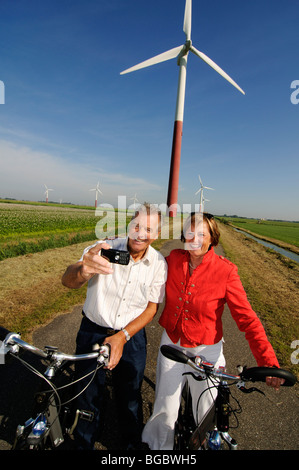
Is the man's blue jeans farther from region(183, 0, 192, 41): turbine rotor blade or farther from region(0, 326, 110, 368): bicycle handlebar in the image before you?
region(183, 0, 192, 41): turbine rotor blade

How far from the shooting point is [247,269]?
1323cm

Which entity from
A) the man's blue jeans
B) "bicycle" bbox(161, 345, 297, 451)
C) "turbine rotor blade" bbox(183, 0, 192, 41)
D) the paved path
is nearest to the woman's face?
"bicycle" bbox(161, 345, 297, 451)

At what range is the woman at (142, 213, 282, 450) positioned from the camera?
8.10 feet

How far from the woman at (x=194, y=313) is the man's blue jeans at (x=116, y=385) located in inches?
9.8

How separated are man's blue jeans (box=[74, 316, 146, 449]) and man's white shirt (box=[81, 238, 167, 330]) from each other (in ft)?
0.62

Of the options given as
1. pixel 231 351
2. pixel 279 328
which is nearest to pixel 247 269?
pixel 279 328

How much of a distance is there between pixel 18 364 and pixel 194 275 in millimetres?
3714

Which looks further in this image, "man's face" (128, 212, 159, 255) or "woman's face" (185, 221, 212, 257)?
"woman's face" (185, 221, 212, 257)

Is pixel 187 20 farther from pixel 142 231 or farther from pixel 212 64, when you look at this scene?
pixel 142 231

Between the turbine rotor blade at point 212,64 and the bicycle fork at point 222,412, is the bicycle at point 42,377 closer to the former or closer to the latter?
the bicycle fork at point 222,412

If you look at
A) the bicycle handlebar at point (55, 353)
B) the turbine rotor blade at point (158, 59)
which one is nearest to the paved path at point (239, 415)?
the bicycle handlebar at point (55, 353)

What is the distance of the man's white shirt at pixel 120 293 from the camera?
245 cm

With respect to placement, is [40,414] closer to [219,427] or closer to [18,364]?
[219,427]
